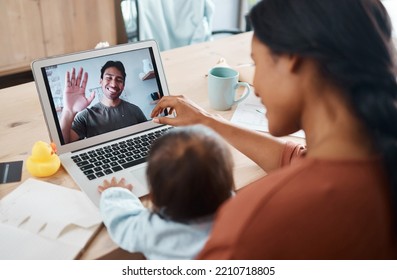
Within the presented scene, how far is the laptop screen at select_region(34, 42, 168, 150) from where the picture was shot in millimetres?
1041

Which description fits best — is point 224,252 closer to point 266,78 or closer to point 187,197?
point 187,197

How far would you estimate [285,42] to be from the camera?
2.25 feet

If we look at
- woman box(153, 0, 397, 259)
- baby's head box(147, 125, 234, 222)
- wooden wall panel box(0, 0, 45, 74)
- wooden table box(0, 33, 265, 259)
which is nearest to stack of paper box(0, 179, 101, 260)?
wooden table box(0, 33, 265, 259)

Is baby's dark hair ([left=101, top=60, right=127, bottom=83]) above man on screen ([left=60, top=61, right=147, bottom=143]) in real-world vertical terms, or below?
above

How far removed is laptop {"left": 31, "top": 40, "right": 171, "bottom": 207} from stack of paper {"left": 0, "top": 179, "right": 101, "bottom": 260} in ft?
0.15

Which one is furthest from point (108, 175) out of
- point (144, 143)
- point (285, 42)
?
point (285, 42)

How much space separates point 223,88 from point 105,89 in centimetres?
38

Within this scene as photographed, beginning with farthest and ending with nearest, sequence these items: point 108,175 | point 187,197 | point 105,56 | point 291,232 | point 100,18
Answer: point 100,18, point 105,56, point 108,175, point 187,197, point 291,232

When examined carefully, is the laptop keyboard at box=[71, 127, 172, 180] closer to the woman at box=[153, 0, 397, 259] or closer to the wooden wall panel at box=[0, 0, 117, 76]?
the woman at box=[153, 0, 397, 259]

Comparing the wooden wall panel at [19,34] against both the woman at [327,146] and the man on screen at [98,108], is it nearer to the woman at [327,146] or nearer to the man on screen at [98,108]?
the man on screen at [98,108]

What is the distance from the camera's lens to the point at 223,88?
4.25 feet

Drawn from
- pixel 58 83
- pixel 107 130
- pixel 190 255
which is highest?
pixel 58 83

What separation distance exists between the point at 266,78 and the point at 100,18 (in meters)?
2.44

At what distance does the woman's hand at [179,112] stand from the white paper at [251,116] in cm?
15
